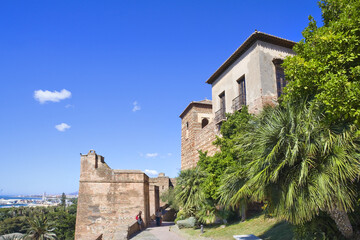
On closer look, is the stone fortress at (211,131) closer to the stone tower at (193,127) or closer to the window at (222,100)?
the window at (222,100)

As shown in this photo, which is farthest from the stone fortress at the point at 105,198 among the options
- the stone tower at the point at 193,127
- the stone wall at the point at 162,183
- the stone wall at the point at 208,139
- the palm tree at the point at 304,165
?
the stone wall at the point at 162,183

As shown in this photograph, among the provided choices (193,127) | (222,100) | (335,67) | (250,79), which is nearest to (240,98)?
(250,79)

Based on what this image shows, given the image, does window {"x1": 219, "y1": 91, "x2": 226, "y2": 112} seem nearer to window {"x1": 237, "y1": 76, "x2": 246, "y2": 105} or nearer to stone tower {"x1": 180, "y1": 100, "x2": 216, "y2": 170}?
window {"x1": 237, "y1": 76, "x2": 246, "y2": 105}

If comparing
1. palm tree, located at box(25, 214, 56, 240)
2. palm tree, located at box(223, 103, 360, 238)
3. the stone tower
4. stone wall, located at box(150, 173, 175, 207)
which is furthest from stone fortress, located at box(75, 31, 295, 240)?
stone wall, located at box(150, 173, 175, 207)

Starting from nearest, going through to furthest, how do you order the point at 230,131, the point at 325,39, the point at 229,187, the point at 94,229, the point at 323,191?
the point at 323,191 → the point at 325,39 → the point at 229,187 → the point at 230,131 → the point at 94,229

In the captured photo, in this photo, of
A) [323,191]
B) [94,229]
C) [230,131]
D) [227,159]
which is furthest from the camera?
[94,229]

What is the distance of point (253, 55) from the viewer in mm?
15281

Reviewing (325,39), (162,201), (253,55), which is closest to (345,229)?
(325,39)

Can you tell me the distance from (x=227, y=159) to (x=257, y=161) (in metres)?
6.43

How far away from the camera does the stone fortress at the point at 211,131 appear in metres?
14.9

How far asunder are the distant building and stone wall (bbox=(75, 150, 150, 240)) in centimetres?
605

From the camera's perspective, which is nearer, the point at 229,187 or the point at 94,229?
the point at 229,187

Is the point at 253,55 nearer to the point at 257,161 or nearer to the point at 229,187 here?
the point at 229,187

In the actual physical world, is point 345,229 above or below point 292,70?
below
